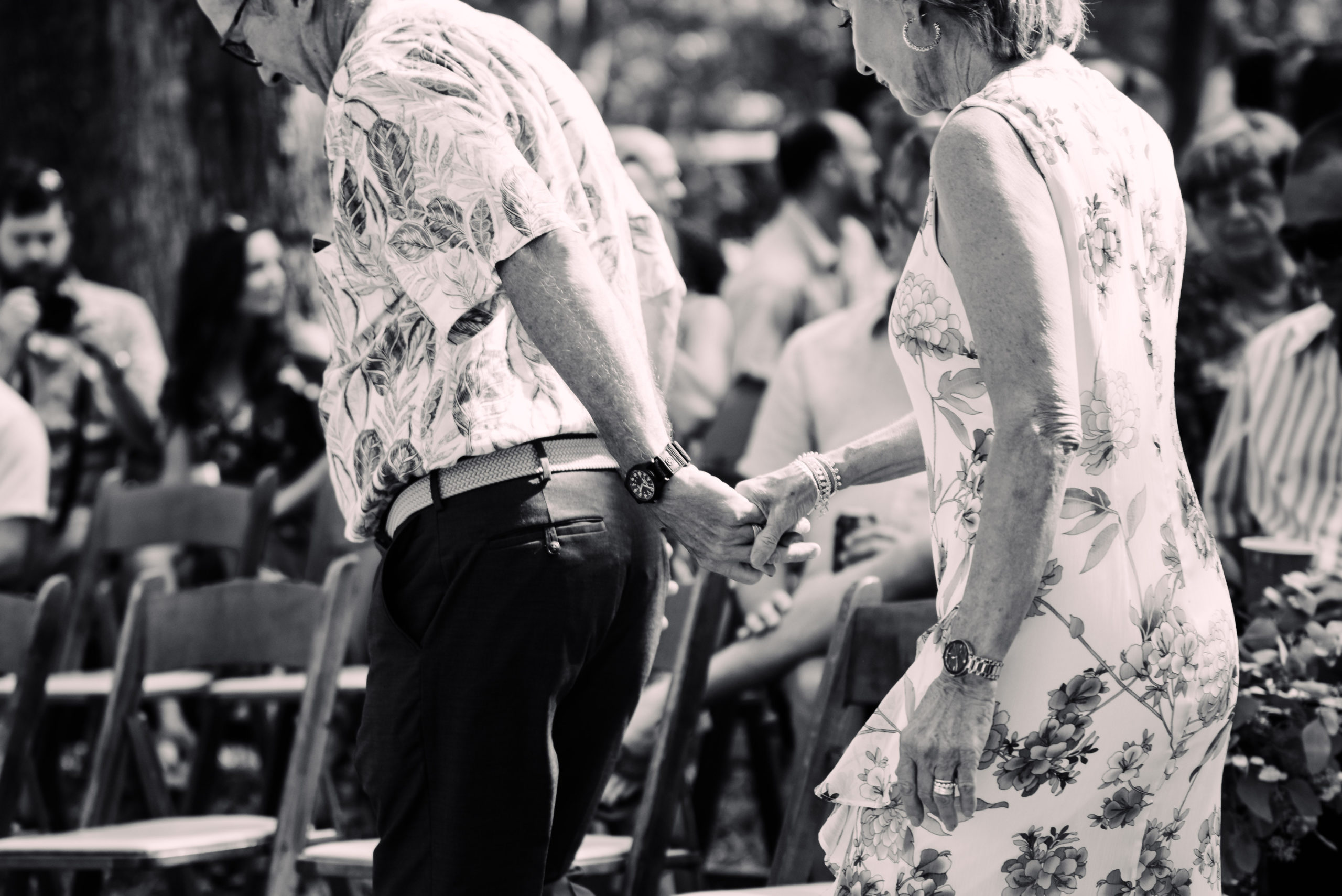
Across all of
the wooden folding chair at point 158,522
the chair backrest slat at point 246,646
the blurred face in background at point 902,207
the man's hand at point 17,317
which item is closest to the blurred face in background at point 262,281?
the man's hand at point 17,317

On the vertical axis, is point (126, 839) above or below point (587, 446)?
Result: below

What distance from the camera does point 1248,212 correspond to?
161 inches

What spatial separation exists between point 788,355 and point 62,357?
2.92 m

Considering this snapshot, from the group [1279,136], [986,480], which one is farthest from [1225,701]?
[1279,136]

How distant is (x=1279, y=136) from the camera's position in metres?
4.32

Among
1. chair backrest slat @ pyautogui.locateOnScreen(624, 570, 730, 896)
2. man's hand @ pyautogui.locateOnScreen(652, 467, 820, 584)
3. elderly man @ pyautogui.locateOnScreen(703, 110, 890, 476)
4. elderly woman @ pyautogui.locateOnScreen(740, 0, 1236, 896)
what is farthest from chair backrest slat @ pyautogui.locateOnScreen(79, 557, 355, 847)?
elderly man @ pyautogui.locateOnScreen(703, 110, 890, 476)

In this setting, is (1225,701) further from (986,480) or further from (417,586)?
(417,586)

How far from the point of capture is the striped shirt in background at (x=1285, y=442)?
329 centimetres

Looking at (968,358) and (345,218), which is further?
(345,218)

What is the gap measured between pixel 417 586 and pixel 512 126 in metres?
0.59

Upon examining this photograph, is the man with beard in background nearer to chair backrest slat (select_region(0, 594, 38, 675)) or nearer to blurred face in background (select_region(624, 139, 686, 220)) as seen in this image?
chair backrest slat (select_region(0, 594, 38, 675))

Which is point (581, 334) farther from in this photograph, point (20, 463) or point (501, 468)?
point (20, 463)

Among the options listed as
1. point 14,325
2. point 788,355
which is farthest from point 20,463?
point 788,355

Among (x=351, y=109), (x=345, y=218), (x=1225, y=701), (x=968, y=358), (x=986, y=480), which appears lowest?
(x=1225, y=701)
